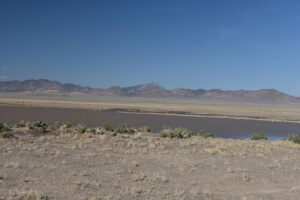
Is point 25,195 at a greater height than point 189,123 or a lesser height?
lesser

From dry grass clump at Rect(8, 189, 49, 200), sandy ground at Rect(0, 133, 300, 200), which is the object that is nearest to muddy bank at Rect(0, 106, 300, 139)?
sandy ground at Rect(0, 133, 300, 200)

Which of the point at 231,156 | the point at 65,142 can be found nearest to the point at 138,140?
the point at 65,142

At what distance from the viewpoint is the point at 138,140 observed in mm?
22125

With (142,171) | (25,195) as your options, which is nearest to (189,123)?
(142,171)

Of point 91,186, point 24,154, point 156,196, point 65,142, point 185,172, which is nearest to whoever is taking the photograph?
point 156,196

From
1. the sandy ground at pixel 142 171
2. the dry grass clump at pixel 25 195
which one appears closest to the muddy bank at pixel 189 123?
the sandy ground at pixel 142 171

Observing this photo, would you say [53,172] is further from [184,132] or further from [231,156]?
[184,132]

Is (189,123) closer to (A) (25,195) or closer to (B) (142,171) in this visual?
(B) (142,171)

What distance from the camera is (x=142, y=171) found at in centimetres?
1298

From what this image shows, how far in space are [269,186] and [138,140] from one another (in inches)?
450

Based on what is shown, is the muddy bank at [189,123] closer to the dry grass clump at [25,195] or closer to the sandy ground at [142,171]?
the sandy ground at [142,171]

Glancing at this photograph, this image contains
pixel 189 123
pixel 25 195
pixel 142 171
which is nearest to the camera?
pixel 25 195

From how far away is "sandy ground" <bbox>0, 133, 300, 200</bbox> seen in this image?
9.95m

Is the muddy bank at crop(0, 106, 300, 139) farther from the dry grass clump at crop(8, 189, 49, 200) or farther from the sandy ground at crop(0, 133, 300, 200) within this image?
the dry grass clump at crop(8, 189, 49, 200)
